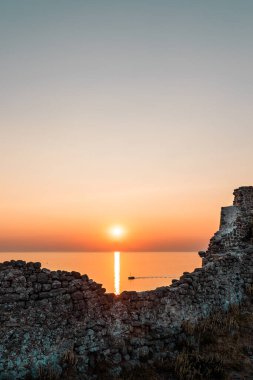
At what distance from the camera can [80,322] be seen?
26.4 ft

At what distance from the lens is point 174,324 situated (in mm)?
9656

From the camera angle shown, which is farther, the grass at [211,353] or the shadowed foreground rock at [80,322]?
the grass at [211,353]

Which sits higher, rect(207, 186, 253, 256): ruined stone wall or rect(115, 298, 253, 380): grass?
rect(207, 186, 253, 256): ruined stone wall

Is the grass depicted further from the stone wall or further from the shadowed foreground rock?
the stone wall

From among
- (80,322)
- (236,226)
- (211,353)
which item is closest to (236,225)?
(236,226)

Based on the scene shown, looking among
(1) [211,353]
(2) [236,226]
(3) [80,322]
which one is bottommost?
(1) [211,353]

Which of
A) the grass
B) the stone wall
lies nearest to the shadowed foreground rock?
the grass

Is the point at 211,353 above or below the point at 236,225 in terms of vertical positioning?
below

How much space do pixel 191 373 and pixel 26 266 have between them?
4.23 meters

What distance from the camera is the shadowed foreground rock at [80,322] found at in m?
7.20

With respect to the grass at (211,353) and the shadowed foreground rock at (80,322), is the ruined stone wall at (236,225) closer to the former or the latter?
the grass at (211,353)

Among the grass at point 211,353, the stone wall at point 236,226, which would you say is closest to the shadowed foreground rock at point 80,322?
the grass at point 211,353

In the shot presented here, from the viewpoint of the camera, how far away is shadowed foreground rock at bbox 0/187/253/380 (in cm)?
720

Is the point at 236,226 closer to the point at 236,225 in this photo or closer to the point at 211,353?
the point at 236,225
